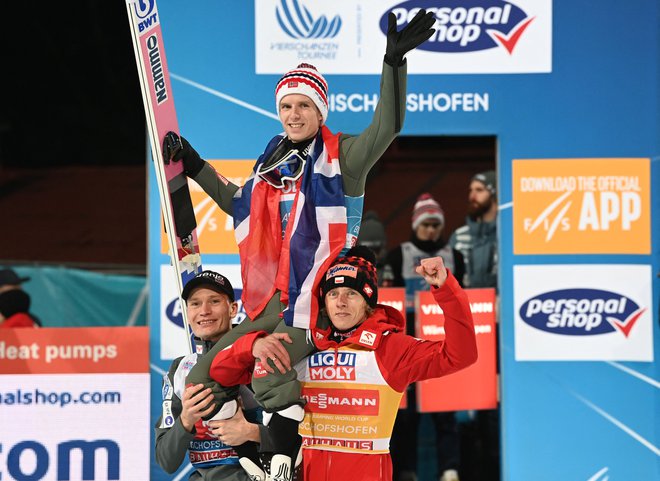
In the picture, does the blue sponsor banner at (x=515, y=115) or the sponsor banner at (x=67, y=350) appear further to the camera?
the blue sponsor banner at (x=515, y=115)

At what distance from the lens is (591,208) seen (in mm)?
5117

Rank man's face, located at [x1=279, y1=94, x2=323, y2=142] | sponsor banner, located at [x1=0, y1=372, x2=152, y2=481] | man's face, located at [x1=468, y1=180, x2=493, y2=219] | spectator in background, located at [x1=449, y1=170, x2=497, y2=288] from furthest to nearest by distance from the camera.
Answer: man's face, located at [x1=468, y1=180, x2=493, y2=219]
spectator in background, located at [x1=449, y1=170, x2=497, y2=288]
sponsor banner, located at [x1=0, y1=372, x2=152, y2=481]
man's face, located at [x1=279, y1=94, x2=323, y2=142]

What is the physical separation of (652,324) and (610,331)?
0.22 meters

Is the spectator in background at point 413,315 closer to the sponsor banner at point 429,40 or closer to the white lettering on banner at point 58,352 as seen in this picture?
the sponsor banner at point 429,40

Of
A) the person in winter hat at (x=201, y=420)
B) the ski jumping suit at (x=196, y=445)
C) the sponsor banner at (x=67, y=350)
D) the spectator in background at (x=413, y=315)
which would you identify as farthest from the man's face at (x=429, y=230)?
the ski jumping suit at (x=196, y=445)

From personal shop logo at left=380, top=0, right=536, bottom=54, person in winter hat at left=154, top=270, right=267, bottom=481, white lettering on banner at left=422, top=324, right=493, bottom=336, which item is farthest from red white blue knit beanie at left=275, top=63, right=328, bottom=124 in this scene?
white lettering on banner at left=422, top=324, right=493, bottom=336

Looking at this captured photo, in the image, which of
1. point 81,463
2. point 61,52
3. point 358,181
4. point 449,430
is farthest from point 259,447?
point 61,52

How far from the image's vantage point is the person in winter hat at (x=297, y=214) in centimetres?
335

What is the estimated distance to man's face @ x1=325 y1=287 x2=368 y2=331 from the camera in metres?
3.39

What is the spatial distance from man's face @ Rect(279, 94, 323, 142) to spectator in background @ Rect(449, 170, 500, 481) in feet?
7.21

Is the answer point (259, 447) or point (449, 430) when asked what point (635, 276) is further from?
point (259, 447)

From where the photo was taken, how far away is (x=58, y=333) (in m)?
5.01

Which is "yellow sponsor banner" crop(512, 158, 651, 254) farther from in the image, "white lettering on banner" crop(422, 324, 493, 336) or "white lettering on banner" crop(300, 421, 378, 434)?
"white lettering on banner" crop(300, 421, 378, 434)

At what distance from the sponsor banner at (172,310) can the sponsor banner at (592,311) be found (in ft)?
4.93
